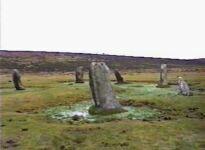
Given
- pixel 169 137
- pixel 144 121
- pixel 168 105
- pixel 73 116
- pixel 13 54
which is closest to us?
pixel 169 137

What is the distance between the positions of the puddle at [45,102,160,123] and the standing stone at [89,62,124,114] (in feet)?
2.25

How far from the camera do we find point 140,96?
34344mm

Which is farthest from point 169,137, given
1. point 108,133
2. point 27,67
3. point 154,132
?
point 27,67

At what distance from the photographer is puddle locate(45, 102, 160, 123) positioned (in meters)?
25.8

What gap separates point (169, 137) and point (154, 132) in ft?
3.35

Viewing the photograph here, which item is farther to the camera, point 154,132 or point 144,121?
point 144,121

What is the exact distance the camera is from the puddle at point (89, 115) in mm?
25828

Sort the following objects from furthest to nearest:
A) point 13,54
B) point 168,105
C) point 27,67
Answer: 1. point 13,54
2. point 27,67
3. point 168,105

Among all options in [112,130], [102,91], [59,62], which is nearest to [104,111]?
[102,91]

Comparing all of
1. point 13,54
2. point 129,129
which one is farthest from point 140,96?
point 13,54

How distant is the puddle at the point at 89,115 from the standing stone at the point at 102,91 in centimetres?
69

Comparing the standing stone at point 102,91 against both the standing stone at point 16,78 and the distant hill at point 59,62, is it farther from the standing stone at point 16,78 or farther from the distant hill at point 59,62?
the distant hill at point 59,62

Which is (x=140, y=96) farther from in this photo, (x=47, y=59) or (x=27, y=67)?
(x=47, y=59)

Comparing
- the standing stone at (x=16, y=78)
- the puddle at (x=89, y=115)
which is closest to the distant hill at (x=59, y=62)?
the standing stone at (x=16, y=78)
